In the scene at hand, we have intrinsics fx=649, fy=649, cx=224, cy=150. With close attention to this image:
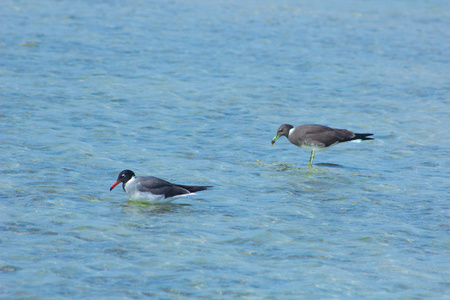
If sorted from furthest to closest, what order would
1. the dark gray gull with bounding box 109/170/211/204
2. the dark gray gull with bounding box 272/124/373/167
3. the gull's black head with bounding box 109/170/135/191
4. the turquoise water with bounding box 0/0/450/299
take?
the dark gray gull with bounding box 272/124/373/167 < the gull's black head with bounding box 109/170/135/191 < the dark gray gull with bounding box 109/170/211/204 < the turquoise water with bounding box 0/0/450/299

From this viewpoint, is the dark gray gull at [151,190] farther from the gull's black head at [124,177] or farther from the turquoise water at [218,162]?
the turquoise water at [218,162]

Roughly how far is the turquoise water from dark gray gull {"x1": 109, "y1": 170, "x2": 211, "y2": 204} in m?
0.25

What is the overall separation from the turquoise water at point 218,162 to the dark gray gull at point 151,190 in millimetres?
249

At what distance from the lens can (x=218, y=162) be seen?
14859 millimetres

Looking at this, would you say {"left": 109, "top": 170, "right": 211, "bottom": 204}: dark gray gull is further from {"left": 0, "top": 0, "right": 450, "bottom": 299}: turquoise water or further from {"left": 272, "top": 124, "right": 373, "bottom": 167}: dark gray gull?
{"left": 272, "top": 124, "right": 373, "bottom": 167}: dark gray gull

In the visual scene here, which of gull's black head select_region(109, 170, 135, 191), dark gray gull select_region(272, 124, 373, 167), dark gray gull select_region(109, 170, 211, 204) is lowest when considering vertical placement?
dark gray gull select_region(109, 170, 211, 204)

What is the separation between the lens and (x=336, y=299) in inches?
332

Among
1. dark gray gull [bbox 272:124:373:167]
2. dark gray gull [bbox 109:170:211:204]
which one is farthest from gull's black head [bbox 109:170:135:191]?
dark gray gull [bbox 272:124:373:167]

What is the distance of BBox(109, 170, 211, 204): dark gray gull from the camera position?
11.7 meters

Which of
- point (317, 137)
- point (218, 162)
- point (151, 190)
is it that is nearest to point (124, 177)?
point (151, 190)

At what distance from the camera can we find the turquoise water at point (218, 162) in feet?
29.8

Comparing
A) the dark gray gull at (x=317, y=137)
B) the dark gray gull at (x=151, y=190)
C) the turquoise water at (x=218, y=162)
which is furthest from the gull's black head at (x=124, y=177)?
the dark gray gull at (x=317, y=137)

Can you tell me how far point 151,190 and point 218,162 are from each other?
337 cm

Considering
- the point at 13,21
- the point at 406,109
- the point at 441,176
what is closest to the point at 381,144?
the point at 441,176
